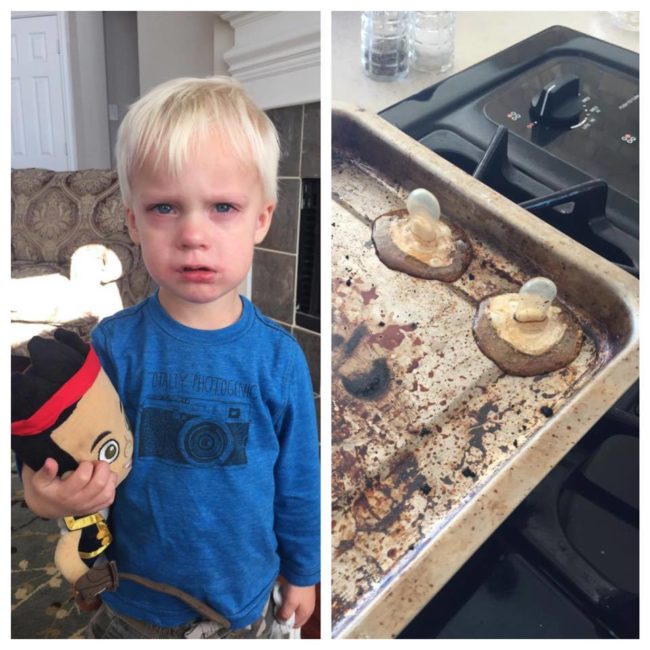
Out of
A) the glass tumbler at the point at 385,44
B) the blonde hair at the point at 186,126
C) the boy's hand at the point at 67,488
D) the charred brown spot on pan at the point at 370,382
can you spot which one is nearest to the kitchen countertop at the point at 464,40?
the glass tumbler at the point at 385,44

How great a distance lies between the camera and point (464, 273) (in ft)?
1.48

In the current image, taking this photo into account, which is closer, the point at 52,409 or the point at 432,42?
the point at 52,409

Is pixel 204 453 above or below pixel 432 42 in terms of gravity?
below

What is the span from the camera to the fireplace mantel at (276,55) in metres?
0.43

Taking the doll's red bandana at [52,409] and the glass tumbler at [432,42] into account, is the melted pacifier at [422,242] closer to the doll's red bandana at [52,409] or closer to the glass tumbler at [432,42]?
the glass tumbler at [432,42]

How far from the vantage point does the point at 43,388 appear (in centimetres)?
30

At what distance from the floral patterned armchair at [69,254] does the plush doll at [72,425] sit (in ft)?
0.23

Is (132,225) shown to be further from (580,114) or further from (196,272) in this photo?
(580,114)

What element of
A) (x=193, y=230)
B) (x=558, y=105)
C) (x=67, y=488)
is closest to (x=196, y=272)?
(x=193, y=230)

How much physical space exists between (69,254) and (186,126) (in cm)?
24

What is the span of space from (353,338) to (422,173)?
0.16 metres

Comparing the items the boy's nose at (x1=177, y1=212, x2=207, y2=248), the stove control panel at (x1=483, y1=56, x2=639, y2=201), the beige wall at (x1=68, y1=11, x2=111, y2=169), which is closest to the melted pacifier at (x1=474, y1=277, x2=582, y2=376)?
the stove control panel at (x1=483, y1=56, x2=639, y2=201)

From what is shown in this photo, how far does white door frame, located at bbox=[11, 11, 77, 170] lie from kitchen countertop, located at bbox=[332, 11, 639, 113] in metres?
0.23

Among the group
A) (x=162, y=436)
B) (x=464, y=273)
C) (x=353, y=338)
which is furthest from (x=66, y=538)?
(x=464, y=273)
